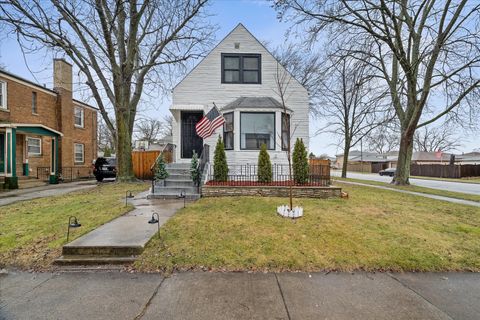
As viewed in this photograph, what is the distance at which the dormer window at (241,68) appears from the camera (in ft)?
41.9

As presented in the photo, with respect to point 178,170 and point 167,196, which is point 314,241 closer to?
point 167,196

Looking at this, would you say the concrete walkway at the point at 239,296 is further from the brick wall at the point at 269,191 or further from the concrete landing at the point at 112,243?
the brick wall at the point at 269,191

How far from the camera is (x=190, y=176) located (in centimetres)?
992

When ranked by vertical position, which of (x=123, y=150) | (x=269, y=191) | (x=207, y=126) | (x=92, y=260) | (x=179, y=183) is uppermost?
(x=207, y=126)

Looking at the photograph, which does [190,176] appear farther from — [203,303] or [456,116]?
[456,116]

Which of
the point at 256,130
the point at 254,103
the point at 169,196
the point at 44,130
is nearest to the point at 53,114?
the point at 44,130

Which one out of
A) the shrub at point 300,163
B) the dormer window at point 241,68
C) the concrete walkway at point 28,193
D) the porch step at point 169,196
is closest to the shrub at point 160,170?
the porch step at point 169,196

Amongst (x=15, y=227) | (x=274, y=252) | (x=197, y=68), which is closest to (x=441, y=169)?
(x=197, y=68)

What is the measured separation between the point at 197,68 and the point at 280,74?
4.19 m

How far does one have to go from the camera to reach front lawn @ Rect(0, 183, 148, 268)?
4531 millimetres

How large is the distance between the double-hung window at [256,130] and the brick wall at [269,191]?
288 cm

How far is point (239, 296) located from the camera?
332 cm

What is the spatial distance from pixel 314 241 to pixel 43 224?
20.7ft

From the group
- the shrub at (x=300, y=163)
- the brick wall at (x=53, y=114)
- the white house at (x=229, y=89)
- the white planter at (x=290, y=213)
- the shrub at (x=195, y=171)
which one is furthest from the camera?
the brick wall at (x=53, y=114)
